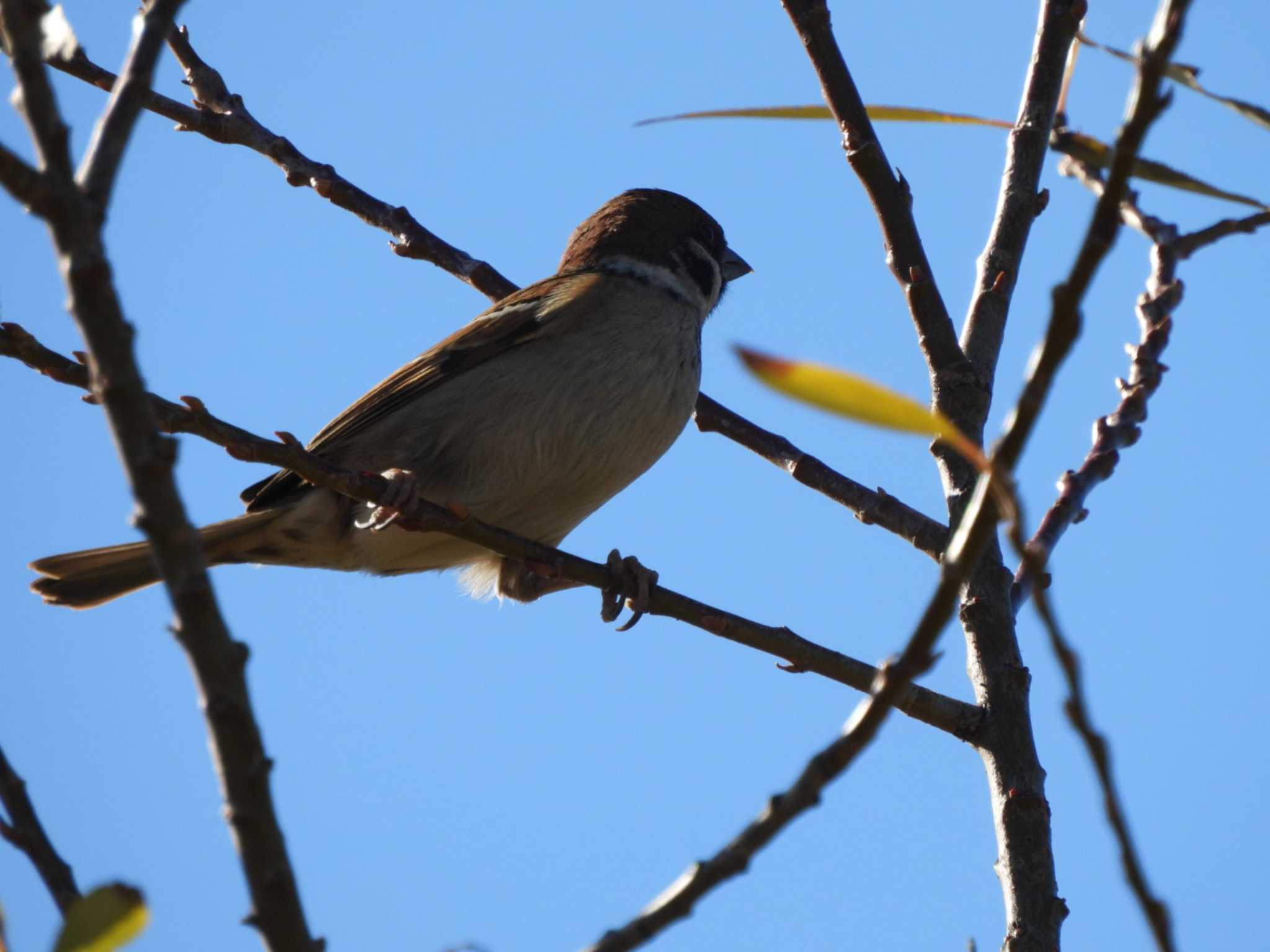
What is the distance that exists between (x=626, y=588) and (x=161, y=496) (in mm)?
2738

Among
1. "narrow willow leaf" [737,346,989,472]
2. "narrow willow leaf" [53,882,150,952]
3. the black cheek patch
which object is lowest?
"narrow willow leaf" [53,882,150,952]

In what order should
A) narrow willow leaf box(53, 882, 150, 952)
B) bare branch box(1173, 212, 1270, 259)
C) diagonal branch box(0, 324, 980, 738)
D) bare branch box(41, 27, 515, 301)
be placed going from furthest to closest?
bare branch box(41, 27, 515, 301), diagonal branch box(0, 324, 980, 738), bare branch box(1173, 212, 1270, 259), narrow willow leaf box(53, 882, 150, 952)

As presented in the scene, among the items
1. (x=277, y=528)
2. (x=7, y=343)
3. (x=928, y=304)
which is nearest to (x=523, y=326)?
(x=277, y=528)

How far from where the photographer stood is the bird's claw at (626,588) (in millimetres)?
4012

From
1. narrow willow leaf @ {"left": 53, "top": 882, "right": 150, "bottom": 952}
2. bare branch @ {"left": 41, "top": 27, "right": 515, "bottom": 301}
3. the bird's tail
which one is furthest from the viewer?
the bird's tail

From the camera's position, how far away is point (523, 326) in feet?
18.0

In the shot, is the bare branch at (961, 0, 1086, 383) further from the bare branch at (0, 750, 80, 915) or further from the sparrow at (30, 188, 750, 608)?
the bare branch at (0, 750, 80, 915)

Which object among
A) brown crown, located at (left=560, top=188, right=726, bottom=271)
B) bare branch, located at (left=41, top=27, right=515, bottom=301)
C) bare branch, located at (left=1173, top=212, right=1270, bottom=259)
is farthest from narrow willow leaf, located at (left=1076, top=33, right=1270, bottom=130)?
brown crown, located at (left=560, top=188, right=726, bottom=271)

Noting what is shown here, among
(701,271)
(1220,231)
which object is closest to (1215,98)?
(1220,231)

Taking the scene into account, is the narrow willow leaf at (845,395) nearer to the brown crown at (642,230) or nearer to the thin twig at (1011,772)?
the thin twig at (1011,772)

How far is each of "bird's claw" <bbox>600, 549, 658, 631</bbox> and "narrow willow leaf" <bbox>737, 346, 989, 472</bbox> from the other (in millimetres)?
2406

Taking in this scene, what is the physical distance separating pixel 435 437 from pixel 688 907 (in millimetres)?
3596

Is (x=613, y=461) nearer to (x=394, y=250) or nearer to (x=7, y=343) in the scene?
(x=394, y=250)

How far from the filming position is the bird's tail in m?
4.85
